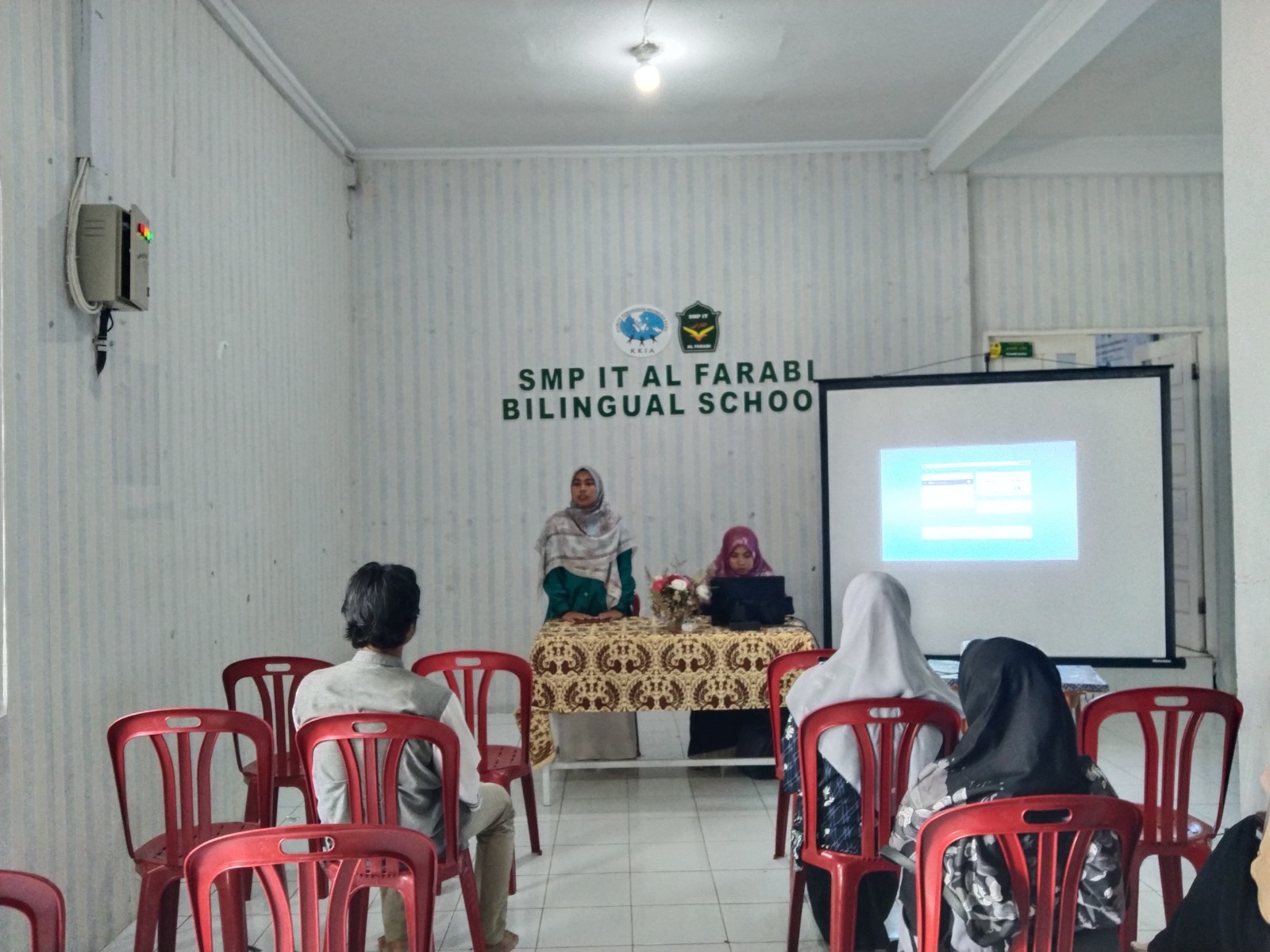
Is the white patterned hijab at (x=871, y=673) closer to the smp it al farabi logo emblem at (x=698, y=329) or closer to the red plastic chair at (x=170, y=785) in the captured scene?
the red plastic chair at (x=170, y=785)

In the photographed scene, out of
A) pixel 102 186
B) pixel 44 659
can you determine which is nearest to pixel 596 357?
pixel 102 186

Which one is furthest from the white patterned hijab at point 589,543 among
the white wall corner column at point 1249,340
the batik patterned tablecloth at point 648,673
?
the white wall corner column at point 1249,340

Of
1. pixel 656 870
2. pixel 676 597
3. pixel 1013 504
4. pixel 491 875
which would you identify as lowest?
pixel 656 870

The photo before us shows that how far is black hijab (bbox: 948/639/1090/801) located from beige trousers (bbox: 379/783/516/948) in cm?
130

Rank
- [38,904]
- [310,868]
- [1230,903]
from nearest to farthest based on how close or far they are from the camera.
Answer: [38,904] → [310,868] → [1230,903]

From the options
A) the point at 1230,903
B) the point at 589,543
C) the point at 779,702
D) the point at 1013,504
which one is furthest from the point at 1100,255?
the point at 1230,903

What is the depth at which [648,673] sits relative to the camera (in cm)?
408

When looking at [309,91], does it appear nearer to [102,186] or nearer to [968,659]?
[102,186]

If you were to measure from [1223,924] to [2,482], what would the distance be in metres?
2.82

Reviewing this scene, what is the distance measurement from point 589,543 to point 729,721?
1034 millimetres

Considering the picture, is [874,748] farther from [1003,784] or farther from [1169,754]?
[1169,754]

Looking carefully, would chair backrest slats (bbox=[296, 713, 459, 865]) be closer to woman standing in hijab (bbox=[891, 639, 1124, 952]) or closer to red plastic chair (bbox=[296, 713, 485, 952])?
red plastic chair (bbox=[296, 713, 485, 952])

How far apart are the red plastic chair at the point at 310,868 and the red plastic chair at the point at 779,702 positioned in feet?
5.55

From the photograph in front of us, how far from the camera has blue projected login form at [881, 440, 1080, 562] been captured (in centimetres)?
481
